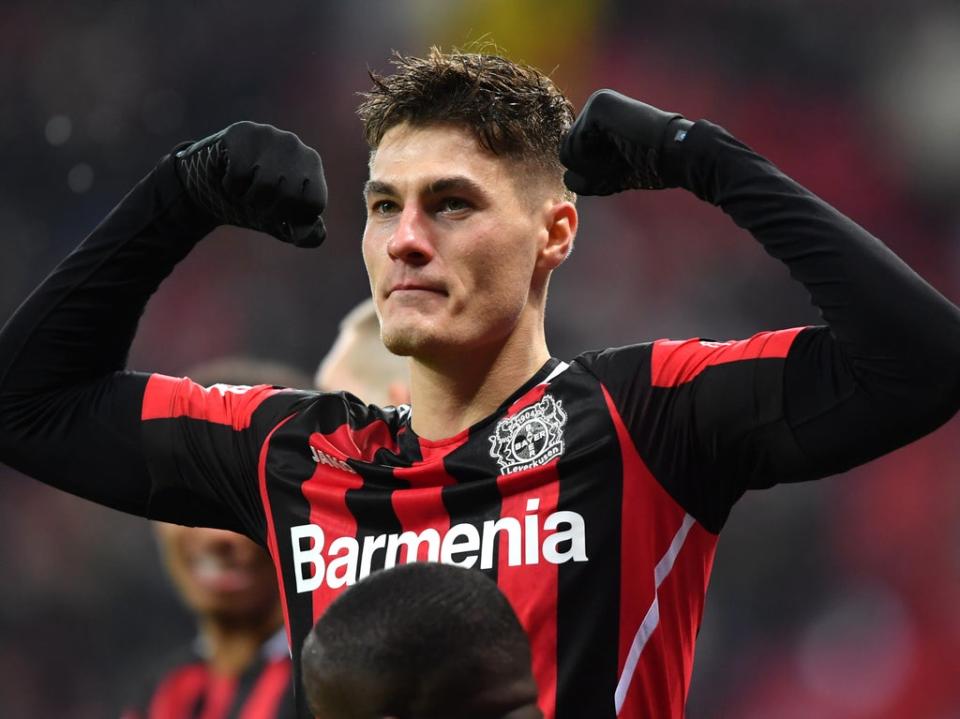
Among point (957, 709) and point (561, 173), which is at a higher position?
point (561, 173)

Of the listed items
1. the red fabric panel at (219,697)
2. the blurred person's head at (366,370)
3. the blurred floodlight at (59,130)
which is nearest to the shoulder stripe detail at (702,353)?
the blurred person's head at (366,370)

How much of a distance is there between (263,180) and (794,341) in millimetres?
965

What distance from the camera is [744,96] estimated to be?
252 inches

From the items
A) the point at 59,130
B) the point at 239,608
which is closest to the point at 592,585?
the point at 239,608

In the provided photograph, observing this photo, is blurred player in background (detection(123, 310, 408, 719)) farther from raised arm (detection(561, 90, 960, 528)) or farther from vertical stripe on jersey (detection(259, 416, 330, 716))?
raised arm (detection(561, 90, 960, 528))

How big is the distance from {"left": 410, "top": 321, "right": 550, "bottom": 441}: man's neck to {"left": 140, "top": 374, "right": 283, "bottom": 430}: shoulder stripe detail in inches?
13.3

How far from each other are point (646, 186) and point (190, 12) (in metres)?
5.00

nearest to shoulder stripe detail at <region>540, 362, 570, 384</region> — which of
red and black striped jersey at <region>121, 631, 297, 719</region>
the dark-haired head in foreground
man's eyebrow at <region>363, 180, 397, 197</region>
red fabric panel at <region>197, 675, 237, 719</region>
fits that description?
man's eyebrow at <region>363, 180, 397, 197</region>

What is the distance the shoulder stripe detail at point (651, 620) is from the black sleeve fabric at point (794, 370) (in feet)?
0.20

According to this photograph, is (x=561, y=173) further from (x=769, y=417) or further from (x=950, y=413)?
(x=950, y=413)

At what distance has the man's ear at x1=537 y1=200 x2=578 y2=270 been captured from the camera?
2584mm

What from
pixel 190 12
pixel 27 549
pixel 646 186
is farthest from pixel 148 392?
pixel 190 12

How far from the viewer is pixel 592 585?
2229 mm

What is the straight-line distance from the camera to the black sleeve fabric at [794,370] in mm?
2049
